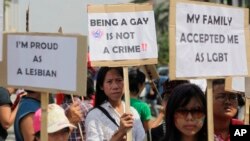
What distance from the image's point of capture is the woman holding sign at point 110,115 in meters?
4.27

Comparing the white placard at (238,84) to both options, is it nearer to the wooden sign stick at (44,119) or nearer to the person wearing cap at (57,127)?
the person wearing cap at (57,127)

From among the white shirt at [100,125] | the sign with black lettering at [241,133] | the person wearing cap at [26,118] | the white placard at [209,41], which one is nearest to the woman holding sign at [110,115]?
the white shirt at [100,125]

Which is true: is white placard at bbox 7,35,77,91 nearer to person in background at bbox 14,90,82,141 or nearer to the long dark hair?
person in background at bbox 14,90,82,141

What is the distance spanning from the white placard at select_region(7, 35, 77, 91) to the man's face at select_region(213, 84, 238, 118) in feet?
3.32

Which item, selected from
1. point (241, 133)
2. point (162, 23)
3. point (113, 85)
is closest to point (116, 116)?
point (113, 85)

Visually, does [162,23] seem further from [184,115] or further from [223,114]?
[184,115]

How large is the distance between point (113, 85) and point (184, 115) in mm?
900

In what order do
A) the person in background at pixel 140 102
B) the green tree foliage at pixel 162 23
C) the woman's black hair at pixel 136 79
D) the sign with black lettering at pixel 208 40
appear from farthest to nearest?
the green tree foliage at pixel 162 23, the woman's black hair at pixel 136 79, the person in background at pixel 140 102, the sign with black lettering at pixel 208 40

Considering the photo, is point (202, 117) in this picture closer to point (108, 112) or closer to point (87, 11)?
point (108, 112)

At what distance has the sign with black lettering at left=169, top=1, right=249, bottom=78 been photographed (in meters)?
3.82

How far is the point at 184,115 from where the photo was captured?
3727mm

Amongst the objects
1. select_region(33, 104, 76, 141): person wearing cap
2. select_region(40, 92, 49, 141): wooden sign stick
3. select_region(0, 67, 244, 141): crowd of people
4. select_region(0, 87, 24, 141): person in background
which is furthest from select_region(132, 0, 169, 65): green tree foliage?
select_region(40, 92, 49, 141): wooden sign stick

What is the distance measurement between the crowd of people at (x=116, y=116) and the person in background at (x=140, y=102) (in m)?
0.17

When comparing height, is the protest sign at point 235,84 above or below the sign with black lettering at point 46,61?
below
